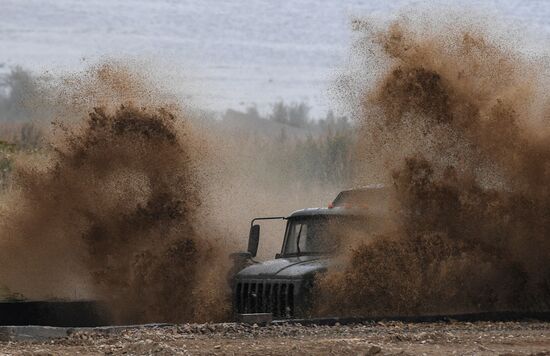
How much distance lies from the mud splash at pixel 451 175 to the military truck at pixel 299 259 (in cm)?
28

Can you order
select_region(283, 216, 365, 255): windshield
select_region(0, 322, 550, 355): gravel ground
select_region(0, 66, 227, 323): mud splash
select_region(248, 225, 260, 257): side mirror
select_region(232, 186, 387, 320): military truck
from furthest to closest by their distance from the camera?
select_region(0, 66, 227, 323): mud splash → select_region(248, 225, 260, 257): side mirror → select_region(283, 216, 365, 255): windshield → select_region(232, 186, 387, 320): military truck → select_region(0, 322, 550, 355): gravel ground

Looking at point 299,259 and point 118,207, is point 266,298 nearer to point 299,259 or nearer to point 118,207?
point 299,259

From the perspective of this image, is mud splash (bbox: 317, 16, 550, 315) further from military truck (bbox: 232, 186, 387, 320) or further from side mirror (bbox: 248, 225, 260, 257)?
side mirror (bbox: 248, 225, 260, 257)

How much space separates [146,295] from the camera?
17859 millimetres

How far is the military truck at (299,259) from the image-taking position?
1474cm

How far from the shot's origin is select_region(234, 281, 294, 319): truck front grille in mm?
14773

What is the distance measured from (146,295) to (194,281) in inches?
29.3

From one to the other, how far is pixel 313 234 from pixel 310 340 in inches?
173

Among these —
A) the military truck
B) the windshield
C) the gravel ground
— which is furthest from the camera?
the windshield

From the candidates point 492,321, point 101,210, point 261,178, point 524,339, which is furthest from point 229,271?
point 261,178

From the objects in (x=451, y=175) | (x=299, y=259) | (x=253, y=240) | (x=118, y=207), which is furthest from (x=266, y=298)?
(x=118, y=207)

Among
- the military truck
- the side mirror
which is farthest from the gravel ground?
the side mirror

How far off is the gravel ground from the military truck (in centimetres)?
182

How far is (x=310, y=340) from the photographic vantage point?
1173 cm
